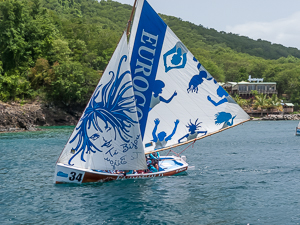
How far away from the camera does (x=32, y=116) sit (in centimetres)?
9044

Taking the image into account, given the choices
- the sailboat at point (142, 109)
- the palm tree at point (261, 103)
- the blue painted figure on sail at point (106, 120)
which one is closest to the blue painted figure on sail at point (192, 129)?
the sailboat at point (142, 109)

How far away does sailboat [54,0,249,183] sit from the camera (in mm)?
20922

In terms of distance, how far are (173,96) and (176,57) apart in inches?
98.0

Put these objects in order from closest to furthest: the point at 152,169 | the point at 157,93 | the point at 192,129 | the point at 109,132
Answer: the point at 109,132
the point at 157,93
the point at 192,129
the point at 152,169

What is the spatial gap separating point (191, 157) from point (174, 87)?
17193mm

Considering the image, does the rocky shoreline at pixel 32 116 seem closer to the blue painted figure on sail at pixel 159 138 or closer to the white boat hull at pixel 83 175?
the white boat hull at pixel 83 175

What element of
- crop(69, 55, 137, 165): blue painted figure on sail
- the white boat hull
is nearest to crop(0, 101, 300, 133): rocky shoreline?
the white boat hull

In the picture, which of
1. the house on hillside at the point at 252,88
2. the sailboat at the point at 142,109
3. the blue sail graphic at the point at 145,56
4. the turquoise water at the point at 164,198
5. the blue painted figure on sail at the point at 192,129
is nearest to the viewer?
the turquoise water at the point at 164,198

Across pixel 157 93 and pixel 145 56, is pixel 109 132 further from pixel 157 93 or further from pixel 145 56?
pixel 145 56

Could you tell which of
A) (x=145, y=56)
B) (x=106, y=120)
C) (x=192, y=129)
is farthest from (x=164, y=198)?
(x=145, y=56)

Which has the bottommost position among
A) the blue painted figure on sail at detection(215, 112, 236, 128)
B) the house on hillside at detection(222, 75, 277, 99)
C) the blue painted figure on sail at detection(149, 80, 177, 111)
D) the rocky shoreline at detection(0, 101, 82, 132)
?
the rocky shoreline at detection(0, 101, 82, 132)

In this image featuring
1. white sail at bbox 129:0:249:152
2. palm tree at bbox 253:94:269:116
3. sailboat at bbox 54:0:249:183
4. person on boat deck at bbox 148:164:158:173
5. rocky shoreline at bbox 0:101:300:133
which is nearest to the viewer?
sailboat at bbox 54:0:249:183

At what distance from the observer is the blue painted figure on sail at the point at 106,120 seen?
21000 millimetres

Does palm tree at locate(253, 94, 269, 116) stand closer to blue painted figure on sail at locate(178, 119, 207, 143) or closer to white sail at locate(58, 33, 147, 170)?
Result: blue painted figure on sail at locate(178, 119, 207, 143)
